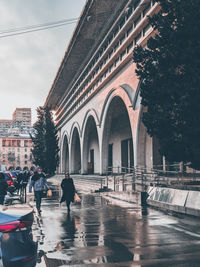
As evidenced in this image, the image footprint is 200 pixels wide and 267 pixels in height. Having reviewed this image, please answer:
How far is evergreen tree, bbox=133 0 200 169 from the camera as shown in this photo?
11766 millimetres

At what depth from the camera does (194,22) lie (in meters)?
11.8

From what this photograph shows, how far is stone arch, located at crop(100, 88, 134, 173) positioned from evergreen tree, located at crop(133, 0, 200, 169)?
13826 mm

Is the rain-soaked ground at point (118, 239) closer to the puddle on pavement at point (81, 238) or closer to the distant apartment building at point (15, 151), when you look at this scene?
the puddle on pavement at point (81, 238)

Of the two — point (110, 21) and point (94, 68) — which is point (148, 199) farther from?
point (94, 68)

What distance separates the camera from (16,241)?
160 inches

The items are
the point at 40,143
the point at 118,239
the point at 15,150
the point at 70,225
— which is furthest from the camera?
the point at 15,150

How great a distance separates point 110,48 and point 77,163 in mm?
32120

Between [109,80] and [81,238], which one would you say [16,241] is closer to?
[81,238]

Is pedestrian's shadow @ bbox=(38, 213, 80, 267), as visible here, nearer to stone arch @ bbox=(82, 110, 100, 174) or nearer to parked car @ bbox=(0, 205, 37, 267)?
parked car @ bbox=(0, 205, 37, 267)

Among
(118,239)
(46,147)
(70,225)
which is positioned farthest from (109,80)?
(118,239)

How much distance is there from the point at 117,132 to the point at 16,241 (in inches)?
1575

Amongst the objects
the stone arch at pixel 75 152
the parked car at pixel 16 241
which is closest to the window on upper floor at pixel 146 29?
the parked car at pixel 16 241

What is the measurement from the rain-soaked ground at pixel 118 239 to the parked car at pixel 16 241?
74.3 inches

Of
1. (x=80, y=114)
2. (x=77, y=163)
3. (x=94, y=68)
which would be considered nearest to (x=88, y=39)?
(x=94, y=68)
